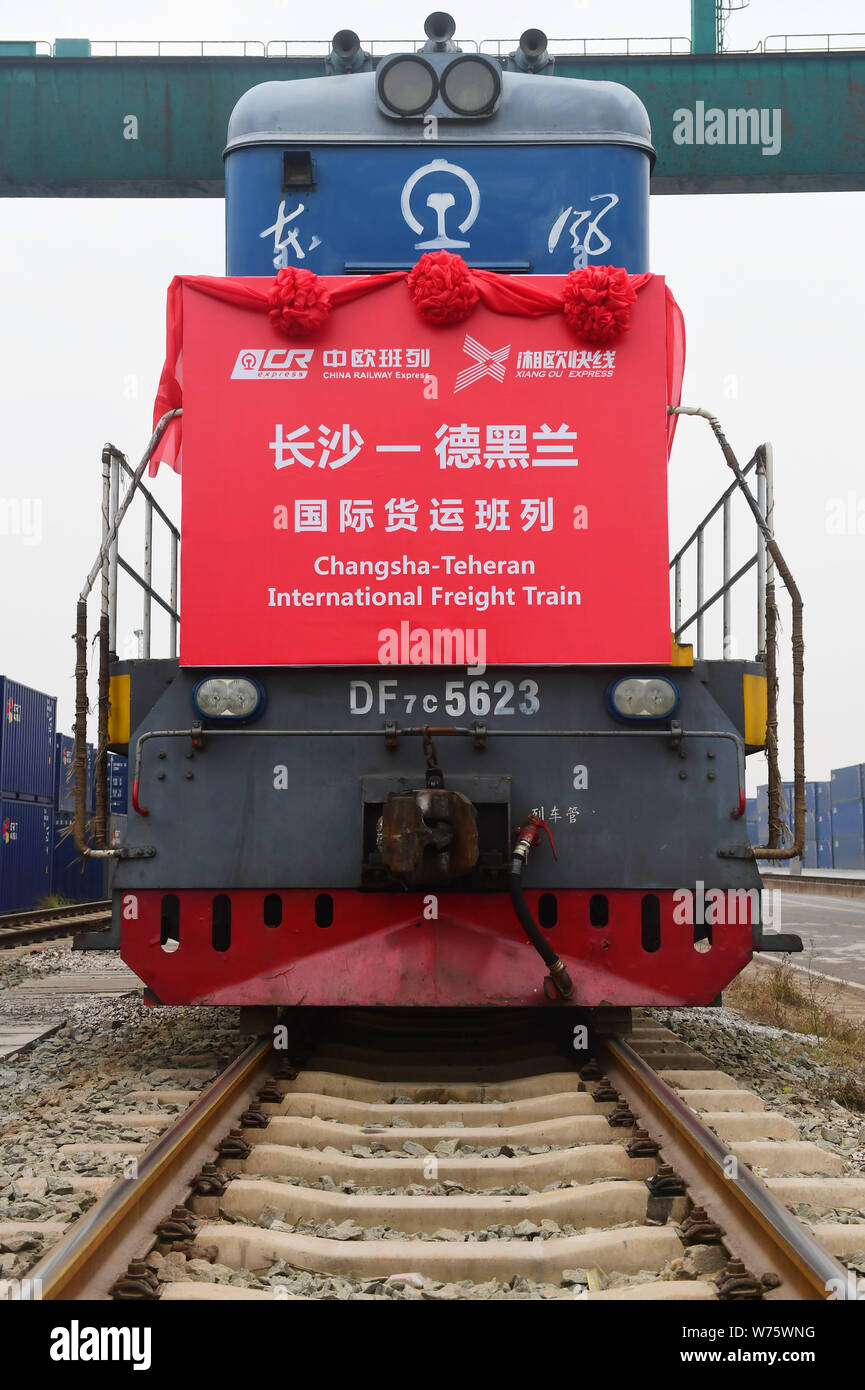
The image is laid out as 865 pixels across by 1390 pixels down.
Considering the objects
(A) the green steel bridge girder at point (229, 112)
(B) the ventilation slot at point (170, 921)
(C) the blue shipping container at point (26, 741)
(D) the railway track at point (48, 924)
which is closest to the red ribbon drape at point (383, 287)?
(B) the ventilation slot at point (170, 921)

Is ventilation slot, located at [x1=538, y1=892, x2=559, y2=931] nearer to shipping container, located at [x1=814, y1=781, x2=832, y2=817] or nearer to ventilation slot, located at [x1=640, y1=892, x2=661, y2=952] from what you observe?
ventilation slot, located at [x1=640, y1=892, x2=661, y2=952]

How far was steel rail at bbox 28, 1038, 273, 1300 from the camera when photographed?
2.71 m

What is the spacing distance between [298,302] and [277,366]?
269mm

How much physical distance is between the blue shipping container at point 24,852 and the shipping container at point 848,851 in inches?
1117

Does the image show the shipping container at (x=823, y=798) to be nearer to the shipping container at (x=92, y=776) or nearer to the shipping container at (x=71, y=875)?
the shipping container at (x=71, y=875)

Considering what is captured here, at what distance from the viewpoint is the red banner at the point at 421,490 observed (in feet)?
16.6

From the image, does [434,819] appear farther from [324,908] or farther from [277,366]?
[277,366]

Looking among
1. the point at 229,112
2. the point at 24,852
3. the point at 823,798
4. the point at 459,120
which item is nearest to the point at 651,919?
the point at 459,120

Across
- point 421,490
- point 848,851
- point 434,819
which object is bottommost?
point 848,851

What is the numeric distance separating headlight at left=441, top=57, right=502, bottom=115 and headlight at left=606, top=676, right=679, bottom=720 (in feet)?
9.04

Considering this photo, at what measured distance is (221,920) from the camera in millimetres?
4969
